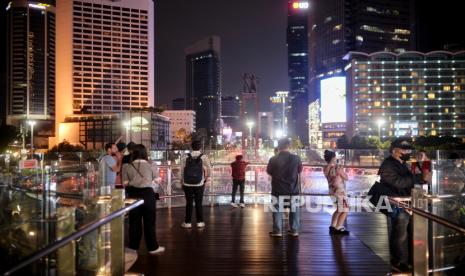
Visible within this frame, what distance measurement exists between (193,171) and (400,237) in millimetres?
3940

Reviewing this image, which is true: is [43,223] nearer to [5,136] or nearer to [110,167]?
[110,167]

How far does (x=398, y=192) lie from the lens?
604cm

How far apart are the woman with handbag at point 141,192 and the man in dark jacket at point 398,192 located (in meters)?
3.32

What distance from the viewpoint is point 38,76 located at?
17975cm

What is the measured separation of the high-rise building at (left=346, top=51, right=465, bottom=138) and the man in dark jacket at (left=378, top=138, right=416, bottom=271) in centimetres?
11773

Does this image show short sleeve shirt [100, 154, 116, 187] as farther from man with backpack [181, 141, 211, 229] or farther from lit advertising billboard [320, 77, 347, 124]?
lit advertising billboard [320, 77, 347, 124]

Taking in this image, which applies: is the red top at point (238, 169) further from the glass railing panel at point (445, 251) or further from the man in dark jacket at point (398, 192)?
the glass railing panel at point (445, 251)

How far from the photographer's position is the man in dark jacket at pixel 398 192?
5711 millimetres

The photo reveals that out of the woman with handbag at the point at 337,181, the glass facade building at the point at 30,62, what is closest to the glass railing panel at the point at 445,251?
the woman with handbag at the point at 337,181

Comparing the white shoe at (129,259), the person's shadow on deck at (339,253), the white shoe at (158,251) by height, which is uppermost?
the white shoe at (129,259)

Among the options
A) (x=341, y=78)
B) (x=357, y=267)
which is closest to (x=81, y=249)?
(x=357, y=267)

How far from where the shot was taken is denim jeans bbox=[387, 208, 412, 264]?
18.7 ft

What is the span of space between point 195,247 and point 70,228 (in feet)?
11.3

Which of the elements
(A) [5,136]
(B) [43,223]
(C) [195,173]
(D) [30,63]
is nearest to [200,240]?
(C) [195,173]
